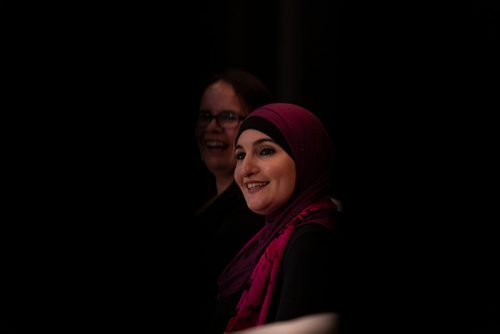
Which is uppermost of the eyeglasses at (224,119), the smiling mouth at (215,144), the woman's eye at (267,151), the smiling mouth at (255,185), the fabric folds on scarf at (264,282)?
the eyeglasses at (224,119)

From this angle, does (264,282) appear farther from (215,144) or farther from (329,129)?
(215,144)

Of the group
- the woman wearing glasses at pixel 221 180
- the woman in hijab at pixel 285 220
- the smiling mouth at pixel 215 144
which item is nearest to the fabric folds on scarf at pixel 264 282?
the woman in hijab at pixel 285 220

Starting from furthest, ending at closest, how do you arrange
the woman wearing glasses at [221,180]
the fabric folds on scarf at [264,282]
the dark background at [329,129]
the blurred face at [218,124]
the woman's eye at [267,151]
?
the blurred face at [218,124] → the woman wearing glasses at [221,180] → the woman's eye at [267,151] → the fabric folds on scarf at [264,282] → the dark background at [329,129]

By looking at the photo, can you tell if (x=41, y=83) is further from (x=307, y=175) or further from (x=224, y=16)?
(x=307, y=175)

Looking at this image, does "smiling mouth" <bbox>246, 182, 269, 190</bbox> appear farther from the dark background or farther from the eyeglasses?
the eyeglasses

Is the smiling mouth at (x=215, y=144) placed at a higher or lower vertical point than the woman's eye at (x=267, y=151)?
lower

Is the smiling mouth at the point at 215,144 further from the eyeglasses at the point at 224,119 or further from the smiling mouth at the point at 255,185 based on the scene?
the smiling mouth at the point at 255,185

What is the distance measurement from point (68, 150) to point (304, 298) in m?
0.75

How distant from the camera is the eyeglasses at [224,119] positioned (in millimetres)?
2447

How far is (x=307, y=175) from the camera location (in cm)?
204

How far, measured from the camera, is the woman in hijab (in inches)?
72.5

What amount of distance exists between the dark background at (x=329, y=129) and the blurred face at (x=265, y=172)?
0.15 meters

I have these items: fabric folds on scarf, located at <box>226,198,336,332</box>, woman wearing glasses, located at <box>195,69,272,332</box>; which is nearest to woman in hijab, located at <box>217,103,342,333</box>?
fabric folds on scarf, located at <box>226,198,336,332</box>

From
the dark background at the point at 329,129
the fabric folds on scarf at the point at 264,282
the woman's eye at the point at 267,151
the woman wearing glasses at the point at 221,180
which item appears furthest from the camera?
the woman wearing glasses at the point at 221,180
